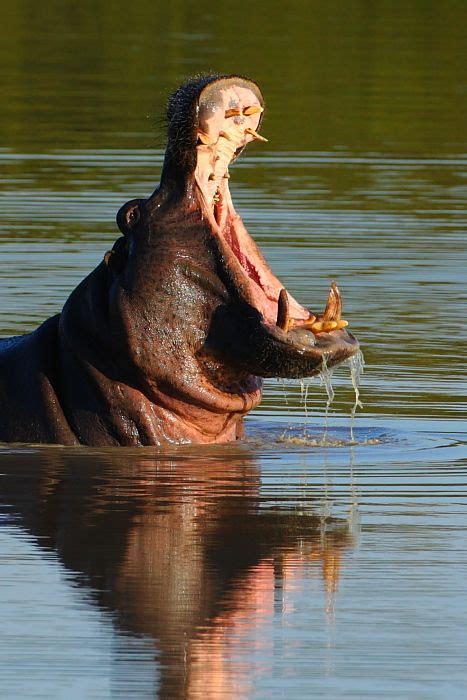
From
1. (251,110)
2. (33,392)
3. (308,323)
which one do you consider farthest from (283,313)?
(33,392)

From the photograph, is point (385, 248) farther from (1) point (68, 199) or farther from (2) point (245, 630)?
(2) point (245, 630)

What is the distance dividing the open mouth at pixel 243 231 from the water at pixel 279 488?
0.50 m

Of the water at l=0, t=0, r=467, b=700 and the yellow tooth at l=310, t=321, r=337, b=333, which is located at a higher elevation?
the yellow tooth at l=310, t=321, r=337, b=333

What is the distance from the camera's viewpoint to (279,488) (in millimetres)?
7469

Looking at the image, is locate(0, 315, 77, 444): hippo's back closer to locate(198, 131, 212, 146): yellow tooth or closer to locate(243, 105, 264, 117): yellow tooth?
locate(198, 131, 212, 146): yellow tooth

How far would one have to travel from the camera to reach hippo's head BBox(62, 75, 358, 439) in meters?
7.58

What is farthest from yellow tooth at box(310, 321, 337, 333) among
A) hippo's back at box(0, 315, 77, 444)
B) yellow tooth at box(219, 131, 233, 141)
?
hippo's back at box(0, 315, 77, 444)

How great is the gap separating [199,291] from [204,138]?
56 cm

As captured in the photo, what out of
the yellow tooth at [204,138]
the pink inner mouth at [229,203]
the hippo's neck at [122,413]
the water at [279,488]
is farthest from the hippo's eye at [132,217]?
the water at [279,488]

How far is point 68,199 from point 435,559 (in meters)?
10.1

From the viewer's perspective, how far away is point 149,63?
2528cm

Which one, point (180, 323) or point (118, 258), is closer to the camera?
point (180, 323)

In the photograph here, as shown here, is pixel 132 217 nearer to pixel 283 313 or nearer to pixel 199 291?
pixel 199 291

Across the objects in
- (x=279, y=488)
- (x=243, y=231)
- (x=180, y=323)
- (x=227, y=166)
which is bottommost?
(x=279, y=488)
